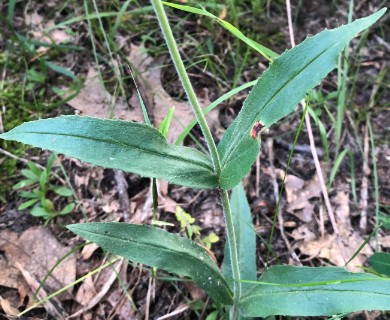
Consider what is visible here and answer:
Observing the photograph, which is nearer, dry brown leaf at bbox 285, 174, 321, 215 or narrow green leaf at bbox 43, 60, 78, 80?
dry brown leaf at bbox 285, 174, 321, 215

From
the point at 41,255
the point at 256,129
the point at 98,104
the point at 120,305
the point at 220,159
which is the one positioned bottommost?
the point at 120,305

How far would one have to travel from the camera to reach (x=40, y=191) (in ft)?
6.95

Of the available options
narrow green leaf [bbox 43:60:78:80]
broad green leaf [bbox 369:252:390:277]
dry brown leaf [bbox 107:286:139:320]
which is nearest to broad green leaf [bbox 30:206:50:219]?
dry brown leaf [bbox 107:286:139:320]

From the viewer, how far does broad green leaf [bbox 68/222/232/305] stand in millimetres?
1516

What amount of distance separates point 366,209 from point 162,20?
145 centimetres

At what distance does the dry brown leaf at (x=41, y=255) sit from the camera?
195cm

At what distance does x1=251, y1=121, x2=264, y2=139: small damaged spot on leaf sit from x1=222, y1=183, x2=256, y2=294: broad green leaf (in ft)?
2.14

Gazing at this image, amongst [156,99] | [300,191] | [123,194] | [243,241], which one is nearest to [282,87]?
[243,241]

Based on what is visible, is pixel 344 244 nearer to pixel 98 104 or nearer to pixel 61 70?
pixel 98 104

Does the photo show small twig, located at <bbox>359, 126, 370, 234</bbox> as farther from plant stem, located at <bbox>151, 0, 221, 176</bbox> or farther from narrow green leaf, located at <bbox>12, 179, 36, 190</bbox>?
narrow green leaf, located at <bbox>12, 179, 36, 190</bbox>

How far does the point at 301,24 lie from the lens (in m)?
2.74

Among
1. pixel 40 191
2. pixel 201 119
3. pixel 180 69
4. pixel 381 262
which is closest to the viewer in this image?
pixel 180 69

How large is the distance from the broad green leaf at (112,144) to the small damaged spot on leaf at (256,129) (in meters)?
0.23

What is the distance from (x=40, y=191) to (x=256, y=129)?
1.20 m
